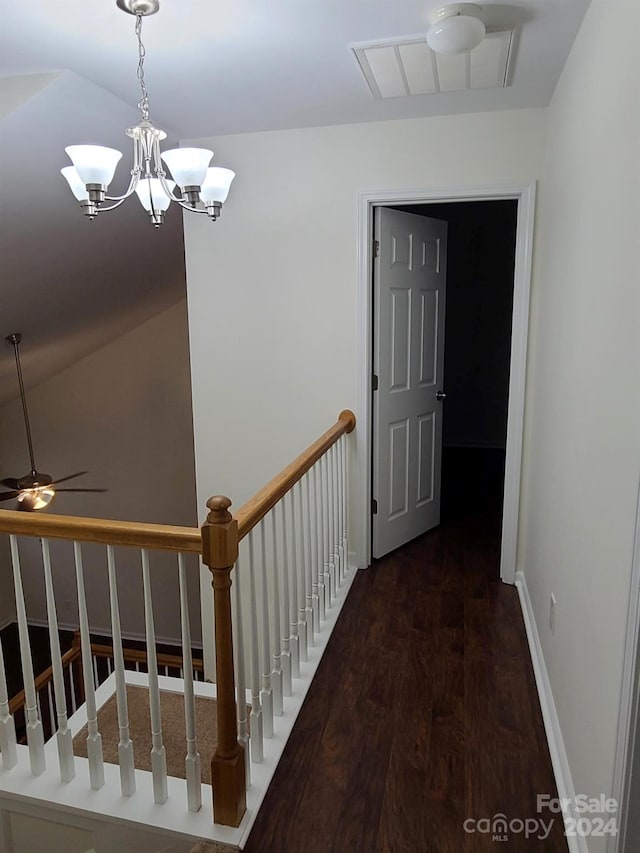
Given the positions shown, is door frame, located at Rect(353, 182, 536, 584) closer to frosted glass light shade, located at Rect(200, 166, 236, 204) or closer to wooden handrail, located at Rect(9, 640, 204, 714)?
frosted glass light shade, located at Rect(200, 166, 236, 204)

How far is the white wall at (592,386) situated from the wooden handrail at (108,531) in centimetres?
108

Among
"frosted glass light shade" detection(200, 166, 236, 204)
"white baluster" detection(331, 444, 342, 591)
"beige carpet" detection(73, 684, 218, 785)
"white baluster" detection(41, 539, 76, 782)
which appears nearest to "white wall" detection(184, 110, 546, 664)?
"white baluster" detection(331, 444, 342, 591)

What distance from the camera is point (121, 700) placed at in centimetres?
183

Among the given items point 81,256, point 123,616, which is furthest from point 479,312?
point 123,616

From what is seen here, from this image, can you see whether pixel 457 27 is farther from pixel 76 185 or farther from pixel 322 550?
pixel 322 550

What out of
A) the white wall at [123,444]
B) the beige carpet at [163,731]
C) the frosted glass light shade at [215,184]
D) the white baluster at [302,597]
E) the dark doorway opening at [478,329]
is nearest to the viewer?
the frosted glass light shade at [215,184]

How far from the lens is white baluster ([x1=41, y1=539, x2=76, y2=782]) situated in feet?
6.05

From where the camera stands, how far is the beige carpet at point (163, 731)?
8.91 ft

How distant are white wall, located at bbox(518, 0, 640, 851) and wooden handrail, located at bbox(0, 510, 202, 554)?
108cm

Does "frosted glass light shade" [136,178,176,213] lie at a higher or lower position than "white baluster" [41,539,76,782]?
higher

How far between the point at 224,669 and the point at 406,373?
238 cm

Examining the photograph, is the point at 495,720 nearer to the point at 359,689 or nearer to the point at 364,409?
the point at 359,689

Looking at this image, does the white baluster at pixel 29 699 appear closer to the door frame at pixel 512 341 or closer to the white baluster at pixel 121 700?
the white baluster at pixel 121 700

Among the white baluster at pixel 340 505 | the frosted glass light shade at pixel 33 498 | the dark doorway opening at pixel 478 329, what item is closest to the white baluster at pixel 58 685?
the white baluster at pixel 340 505
